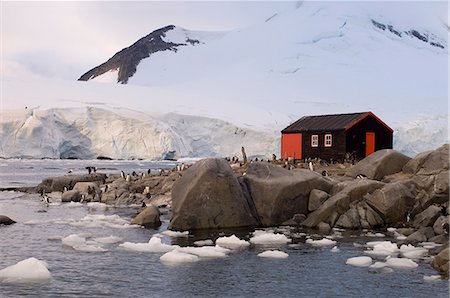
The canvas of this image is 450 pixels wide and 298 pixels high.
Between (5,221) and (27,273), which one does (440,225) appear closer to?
(27,273)

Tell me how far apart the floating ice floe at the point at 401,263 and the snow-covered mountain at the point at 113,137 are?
47068 millimetres

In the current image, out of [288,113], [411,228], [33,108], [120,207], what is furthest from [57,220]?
[288,113]

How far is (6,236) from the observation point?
1502 cm

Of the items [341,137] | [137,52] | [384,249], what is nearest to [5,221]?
[384,249]

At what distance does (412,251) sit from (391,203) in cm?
444

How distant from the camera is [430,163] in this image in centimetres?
2072

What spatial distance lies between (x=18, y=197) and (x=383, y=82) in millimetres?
68593

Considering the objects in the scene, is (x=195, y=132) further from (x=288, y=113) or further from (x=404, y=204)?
(x=404, y=204)

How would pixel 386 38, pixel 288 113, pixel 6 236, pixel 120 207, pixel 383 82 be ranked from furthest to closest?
pixel 386 38 < pixel 383 82 < pixel 288 113 < pixel 120 207 < pixel 6 236

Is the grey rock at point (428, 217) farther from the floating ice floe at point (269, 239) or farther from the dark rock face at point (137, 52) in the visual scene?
the dark rock face at point (137, 52)

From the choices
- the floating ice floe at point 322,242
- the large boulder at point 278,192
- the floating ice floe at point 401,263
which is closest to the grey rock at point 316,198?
the large boulder at point 278,192

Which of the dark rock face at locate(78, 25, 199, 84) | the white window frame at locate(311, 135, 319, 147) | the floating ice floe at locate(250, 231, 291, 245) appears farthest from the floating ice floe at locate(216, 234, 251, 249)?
the dark rock face at locate(78, 25, 199, 84)

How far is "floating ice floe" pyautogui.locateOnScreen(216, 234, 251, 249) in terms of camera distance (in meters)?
13.8

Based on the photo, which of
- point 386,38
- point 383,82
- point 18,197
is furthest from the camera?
point 386,38
